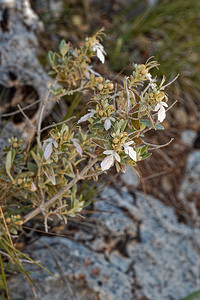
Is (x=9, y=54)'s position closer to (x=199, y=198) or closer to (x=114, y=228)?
(x=114, y=228)

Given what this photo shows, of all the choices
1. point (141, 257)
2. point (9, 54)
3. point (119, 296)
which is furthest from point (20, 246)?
point (9, 54)

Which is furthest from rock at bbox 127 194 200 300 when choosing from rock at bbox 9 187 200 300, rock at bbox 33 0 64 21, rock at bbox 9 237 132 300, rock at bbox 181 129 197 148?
rock at bbox 33 0 64 21

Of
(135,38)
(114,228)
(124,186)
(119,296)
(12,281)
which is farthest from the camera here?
(135,38)

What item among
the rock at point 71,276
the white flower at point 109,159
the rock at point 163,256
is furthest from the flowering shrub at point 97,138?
the rock at point 163,256

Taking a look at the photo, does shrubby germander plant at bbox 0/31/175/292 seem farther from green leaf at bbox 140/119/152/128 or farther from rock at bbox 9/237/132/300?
rock at bbox 9/237/132/300

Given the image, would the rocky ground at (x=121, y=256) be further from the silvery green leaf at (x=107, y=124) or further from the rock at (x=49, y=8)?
the rock at (x=49, y=8)

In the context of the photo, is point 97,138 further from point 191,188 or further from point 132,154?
point 191,188
